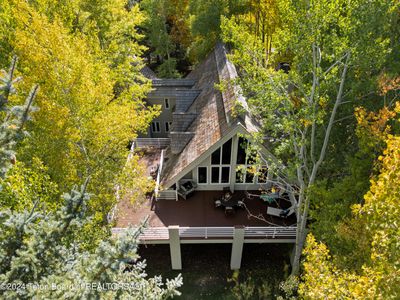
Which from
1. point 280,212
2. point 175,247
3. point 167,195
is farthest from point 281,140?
point 167,195

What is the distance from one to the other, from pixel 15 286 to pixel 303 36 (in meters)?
11.7

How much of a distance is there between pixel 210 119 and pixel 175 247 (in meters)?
7.69

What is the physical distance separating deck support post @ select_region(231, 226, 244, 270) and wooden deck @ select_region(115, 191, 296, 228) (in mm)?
1013

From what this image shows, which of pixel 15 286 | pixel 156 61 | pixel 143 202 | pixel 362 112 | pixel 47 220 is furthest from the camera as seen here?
pixel 156 61

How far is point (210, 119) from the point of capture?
709 inches

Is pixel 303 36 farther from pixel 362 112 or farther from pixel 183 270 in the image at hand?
pixel 183 270

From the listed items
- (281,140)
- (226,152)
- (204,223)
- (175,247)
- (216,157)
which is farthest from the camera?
(216,157)

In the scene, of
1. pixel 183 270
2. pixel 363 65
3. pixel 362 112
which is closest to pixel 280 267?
pixel 183 270

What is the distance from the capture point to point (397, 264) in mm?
6688


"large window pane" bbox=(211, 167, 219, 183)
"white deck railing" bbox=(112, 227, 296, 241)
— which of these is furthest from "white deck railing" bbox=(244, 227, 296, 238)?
"large window pane" bbox=(211, 167, 219, 183)

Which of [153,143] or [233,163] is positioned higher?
[233,163]

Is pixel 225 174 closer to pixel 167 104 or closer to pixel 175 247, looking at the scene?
pixel 175 247

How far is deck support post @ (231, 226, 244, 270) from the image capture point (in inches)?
601

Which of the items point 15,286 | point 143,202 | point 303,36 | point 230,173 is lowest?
point 143,202
